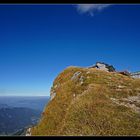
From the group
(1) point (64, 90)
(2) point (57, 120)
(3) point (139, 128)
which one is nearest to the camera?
(3) point (139, 128)

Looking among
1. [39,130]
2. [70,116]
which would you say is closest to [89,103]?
[70,116]

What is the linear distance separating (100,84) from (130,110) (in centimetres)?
555

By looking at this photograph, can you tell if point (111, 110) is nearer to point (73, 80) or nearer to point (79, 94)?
point (79, 94)

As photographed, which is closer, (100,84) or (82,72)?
(100,84)

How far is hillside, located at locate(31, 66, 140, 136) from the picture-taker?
20.1 meters

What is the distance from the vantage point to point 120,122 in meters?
20.4

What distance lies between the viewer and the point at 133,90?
2539 cm

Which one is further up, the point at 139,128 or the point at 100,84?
the point at 100,84

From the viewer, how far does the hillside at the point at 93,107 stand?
792 inches

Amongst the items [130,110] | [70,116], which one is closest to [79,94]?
[70,116]

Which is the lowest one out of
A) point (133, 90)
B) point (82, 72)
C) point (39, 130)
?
point (39, 130)

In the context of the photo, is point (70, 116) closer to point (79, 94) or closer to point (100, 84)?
point (79, 94)

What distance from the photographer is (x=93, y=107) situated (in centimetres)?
2281

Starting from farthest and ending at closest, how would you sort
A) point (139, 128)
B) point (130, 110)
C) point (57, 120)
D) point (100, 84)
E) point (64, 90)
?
point (64, 90) < point (100, 84) < point (57, 120) < point (130, 110) < point (139, 128)
